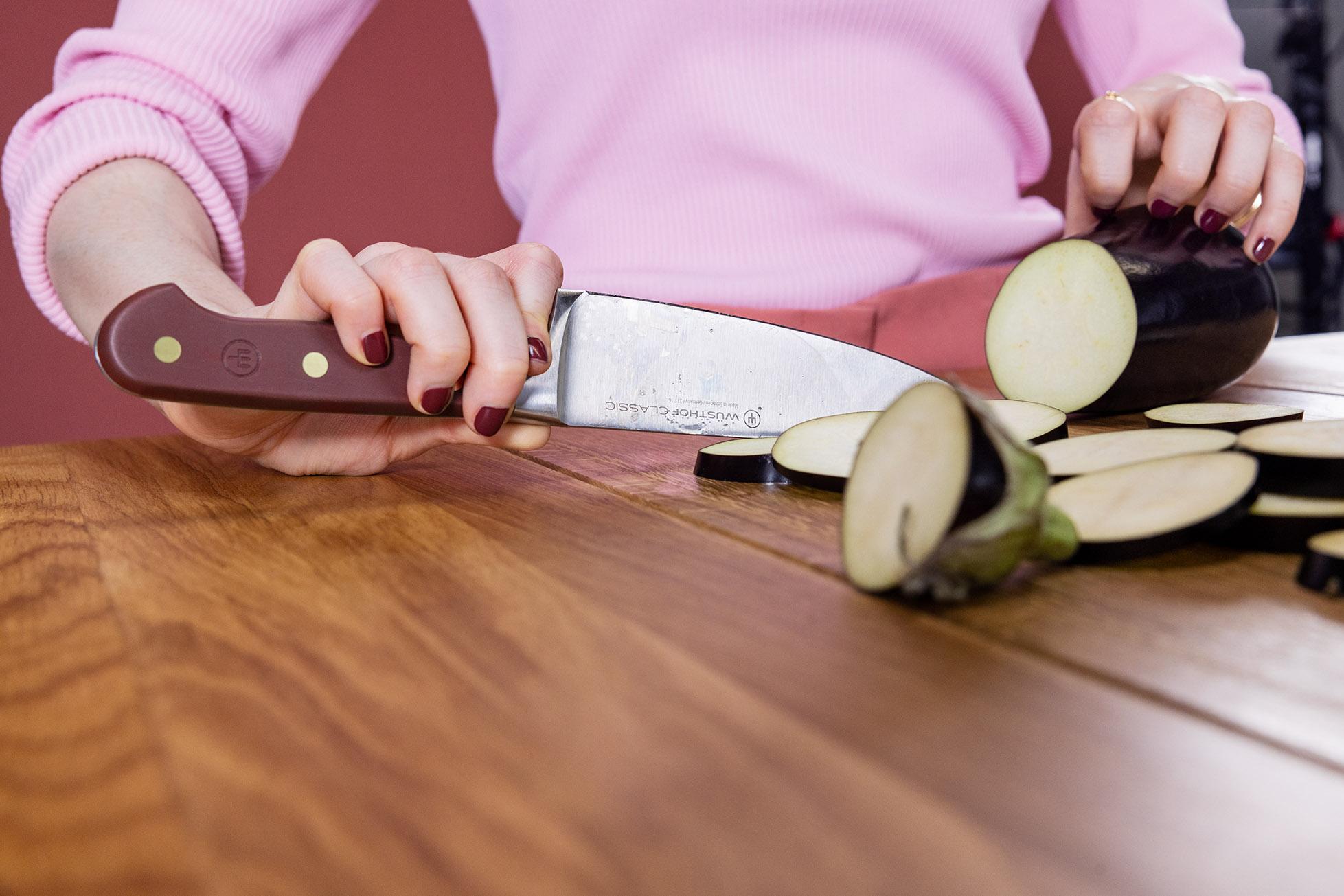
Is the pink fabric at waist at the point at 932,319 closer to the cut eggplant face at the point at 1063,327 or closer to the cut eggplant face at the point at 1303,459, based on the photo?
the cut eggplant face at the point at 1063,327

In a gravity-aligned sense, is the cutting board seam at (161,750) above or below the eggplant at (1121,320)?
below

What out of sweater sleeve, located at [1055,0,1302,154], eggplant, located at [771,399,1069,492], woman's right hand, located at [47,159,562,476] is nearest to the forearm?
woman's right hand, located at [47,159,562,476]

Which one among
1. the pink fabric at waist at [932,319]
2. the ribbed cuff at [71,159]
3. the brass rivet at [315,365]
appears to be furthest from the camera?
the pink fabric at waist at [932,319]

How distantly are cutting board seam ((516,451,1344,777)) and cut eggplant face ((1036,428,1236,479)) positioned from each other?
0.46ft

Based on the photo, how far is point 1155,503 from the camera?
523 mm

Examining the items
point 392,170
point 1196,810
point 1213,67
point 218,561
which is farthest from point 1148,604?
point 392,170

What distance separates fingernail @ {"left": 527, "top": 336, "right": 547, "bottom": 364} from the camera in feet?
2.45

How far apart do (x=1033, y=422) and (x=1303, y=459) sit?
243mm

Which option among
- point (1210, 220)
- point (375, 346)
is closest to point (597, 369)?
point (375, 346)

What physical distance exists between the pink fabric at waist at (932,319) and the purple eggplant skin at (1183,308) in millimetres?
365

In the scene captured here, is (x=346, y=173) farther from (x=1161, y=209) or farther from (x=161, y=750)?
(x=161, y=750)

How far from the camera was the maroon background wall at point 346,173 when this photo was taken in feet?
7.22

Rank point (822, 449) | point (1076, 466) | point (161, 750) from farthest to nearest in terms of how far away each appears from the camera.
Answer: point (822, 449), point (1076, 466), point (161, 750)

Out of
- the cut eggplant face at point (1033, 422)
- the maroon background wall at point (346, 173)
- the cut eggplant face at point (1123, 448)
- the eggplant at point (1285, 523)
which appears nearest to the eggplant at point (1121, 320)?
the cut eggplant face at point (1033, 422)
